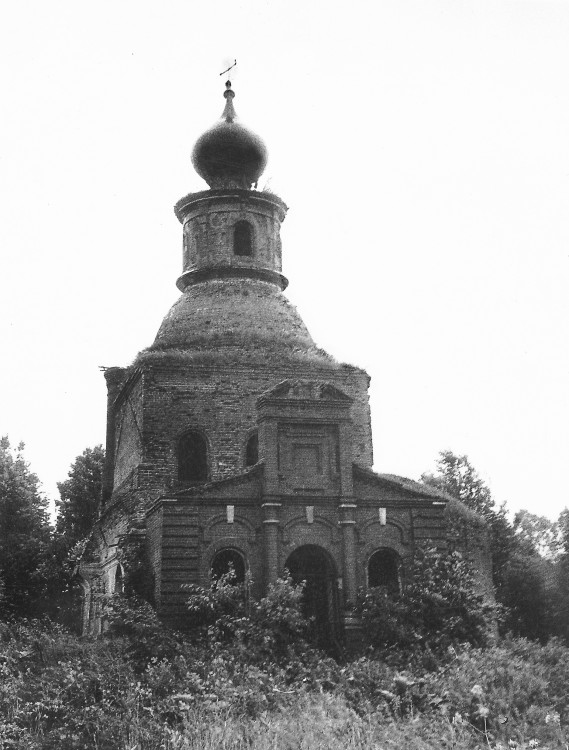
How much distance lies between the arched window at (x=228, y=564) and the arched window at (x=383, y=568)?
2529 millimetres

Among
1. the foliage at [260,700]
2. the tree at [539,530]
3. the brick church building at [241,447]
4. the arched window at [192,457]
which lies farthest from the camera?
the tree at [539,530]

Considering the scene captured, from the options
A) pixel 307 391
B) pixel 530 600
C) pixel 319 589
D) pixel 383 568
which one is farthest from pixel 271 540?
pixel 530 600

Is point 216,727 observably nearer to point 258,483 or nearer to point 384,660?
point 384,660

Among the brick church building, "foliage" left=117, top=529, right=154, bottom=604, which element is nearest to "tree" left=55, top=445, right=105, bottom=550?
the brick church building

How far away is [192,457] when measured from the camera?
22.2m

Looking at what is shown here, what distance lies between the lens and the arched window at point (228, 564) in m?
19.0

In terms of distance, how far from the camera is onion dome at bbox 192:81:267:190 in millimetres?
25969

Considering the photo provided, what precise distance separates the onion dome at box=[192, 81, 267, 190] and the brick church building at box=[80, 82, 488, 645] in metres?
0.04

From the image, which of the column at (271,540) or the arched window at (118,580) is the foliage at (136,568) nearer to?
the arched window at (118,580)

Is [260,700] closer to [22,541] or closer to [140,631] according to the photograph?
[140,631]

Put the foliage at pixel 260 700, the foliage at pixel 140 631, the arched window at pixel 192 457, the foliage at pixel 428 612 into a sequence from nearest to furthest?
1. the foliage at pixel 260 700
2. the foliage at pixel 140 631
3. the foliage at pixel 428 612
4. the arched window at pixel 192 457

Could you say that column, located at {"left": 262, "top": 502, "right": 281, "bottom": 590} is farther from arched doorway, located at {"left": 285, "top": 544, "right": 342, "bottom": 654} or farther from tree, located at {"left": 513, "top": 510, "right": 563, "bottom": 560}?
tree, located at {"left": 513, "top": 510, "right": 563, "bottom": 560}

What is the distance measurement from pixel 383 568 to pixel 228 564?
3129 mm

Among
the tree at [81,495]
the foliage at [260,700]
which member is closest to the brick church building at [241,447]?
the foliage at [260,700]
